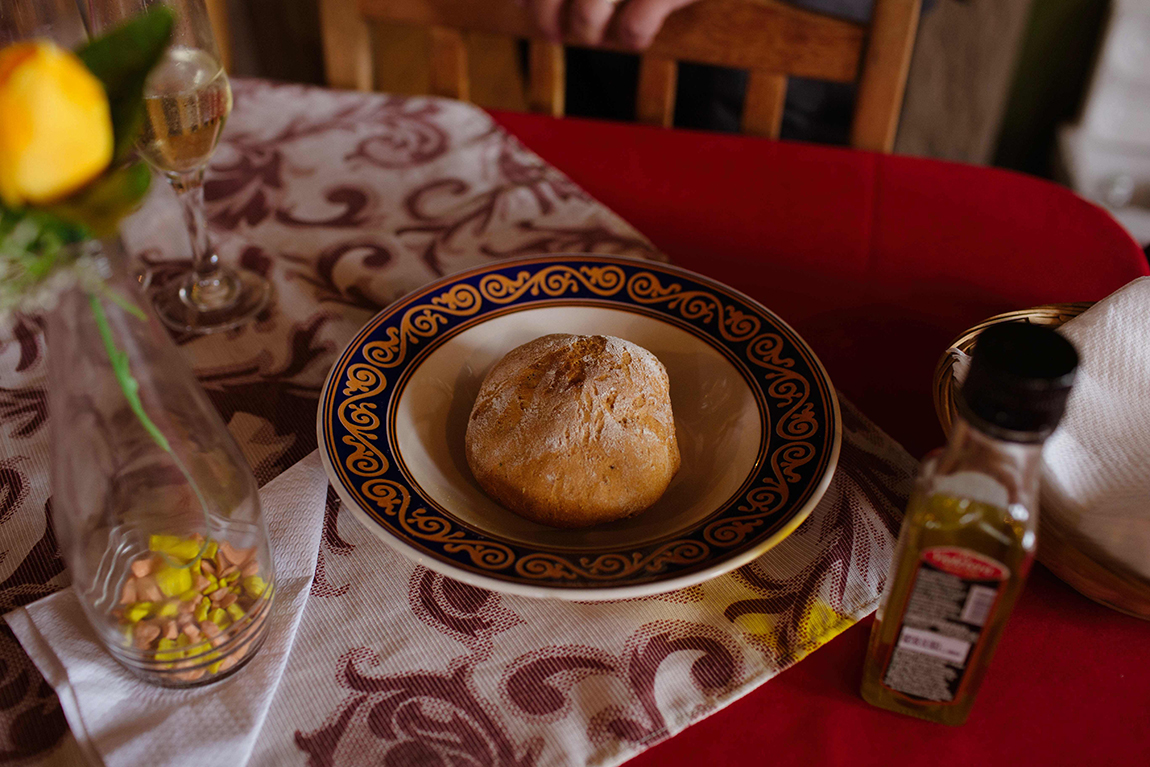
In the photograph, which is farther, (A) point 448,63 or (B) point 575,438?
(A) point 448,63

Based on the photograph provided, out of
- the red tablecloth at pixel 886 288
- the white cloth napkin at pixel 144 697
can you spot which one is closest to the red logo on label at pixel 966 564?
the red tablecloth at pixel 886 288

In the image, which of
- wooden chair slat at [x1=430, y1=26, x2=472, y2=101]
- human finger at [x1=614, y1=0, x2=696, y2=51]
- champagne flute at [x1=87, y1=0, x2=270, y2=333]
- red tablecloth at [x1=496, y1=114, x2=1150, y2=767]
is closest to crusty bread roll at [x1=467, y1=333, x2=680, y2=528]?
red tablecloth at [x1=496, y1=114, x2=1150, y2=767]

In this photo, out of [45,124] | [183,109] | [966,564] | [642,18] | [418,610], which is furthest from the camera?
[642,18]

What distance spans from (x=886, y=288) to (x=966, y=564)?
17.3 inches

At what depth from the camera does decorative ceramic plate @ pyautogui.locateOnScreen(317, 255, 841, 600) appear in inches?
18.6

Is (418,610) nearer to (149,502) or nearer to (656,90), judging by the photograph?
(149,502)

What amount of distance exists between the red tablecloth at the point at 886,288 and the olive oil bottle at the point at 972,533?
38 millimetres

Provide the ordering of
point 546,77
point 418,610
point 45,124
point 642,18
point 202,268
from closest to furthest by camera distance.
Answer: point 45,124 < point 418,610 < point 202,268 < point 642,18 < point 546,77

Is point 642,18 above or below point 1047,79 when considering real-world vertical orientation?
above

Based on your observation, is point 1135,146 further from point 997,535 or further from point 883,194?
point 997,535

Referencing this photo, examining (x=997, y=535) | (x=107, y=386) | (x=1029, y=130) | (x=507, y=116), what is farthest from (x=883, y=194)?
(x=1029, y=130)

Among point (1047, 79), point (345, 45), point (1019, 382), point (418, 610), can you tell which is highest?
point (1019, 382)

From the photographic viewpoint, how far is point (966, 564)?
15.5 inches

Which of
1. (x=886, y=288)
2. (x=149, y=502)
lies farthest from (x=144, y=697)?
(x=886, y=288)
